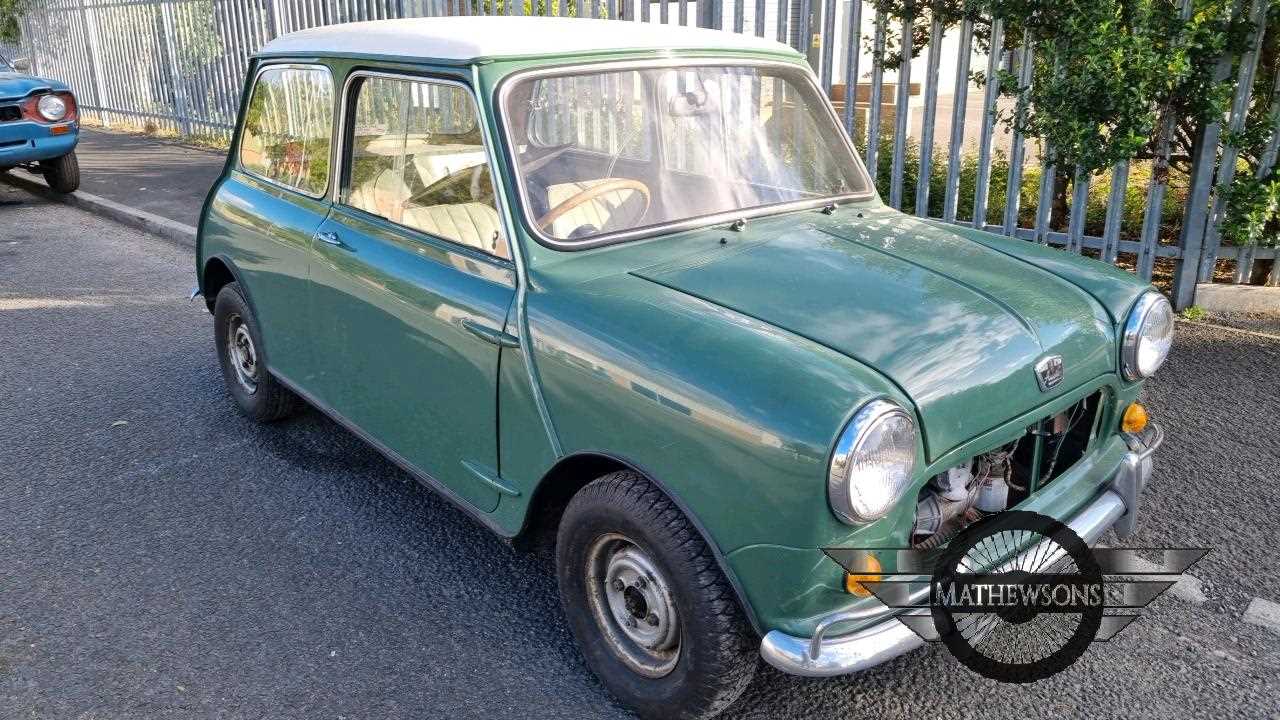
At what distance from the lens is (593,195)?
3.17 m

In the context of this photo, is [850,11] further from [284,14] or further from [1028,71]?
[284,14]

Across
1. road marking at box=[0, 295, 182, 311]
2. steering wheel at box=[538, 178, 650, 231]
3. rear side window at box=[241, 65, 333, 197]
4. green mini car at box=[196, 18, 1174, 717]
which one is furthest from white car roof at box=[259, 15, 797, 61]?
road marking at box=[0, 295, 182, 311]

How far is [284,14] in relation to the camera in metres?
11.8

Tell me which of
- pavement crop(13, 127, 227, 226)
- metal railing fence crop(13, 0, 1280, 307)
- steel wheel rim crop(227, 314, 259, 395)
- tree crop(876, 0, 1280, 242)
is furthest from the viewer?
pavement crop(13, 127, 227, 226)

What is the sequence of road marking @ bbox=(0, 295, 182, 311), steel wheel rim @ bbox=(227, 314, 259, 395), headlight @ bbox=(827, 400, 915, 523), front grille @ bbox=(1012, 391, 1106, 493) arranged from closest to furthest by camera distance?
headlight @ bbox=(827, 400, 915, 523) < front grille @ bbox=(1012, 391, 1106, 493) < steel wheel rim @ bbox=(227, 314, 259, 395) < road marking @ bbox=(0, 295, 182, 311)

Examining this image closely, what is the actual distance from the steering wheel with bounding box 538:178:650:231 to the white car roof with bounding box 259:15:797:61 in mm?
438

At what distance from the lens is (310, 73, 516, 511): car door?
3031 mm

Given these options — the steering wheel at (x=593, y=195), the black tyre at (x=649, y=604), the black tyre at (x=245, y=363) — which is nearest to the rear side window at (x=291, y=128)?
the black tyre at (x=245, y=363)

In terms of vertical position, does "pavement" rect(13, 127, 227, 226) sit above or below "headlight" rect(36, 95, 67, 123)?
below

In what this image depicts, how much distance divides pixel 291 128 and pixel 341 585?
189 centimetres

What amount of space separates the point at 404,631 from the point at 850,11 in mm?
5346

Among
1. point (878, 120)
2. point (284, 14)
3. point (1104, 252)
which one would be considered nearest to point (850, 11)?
point (878, 120)

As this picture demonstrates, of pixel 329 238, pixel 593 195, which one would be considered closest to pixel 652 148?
pixel 593 195

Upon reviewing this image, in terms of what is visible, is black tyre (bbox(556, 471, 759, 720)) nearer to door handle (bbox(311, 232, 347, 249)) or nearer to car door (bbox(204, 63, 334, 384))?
door handle (bbox(311, 232, 347, 249))
